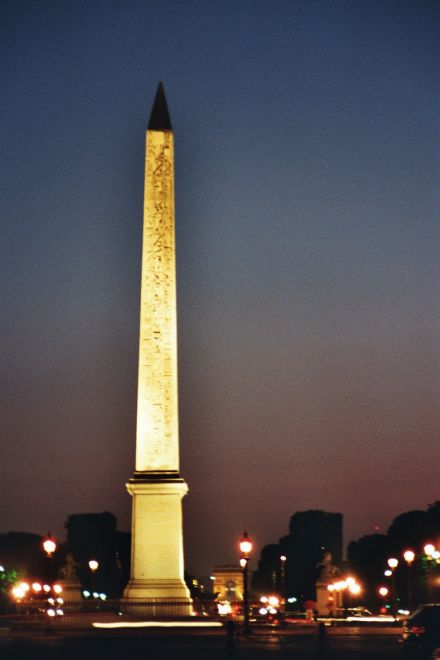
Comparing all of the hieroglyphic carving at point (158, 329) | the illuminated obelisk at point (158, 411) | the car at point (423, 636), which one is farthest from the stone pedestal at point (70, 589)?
the car at point (423, 636)

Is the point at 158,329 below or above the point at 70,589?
above

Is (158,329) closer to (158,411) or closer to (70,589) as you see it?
(158,411)

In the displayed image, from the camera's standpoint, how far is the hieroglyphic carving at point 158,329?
4116 cm

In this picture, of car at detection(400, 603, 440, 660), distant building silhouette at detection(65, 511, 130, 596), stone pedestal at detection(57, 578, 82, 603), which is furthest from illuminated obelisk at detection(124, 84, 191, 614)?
distant building silhouette at detection(65, 511, 130, 596)

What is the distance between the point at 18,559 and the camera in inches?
4830

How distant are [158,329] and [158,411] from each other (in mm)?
2389

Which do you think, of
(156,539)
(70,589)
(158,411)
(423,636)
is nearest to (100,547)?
(70,589)

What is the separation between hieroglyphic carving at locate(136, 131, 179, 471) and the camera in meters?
41.2

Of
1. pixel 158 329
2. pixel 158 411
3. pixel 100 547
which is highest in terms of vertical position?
pixel 100 547

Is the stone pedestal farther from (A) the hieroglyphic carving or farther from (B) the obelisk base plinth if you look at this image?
(A) the hieroglyphic carving

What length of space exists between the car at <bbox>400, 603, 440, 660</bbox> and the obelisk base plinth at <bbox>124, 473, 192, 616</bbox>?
1768 cm

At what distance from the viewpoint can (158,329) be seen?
136 ft

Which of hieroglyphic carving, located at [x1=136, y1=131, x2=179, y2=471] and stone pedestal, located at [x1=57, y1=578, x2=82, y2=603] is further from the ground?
hieroglyphic carving, located at [x1=136, y1=131, x2=179, y2=471]

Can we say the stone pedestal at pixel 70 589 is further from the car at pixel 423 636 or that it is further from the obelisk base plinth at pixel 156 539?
the car at pixel 423 636
